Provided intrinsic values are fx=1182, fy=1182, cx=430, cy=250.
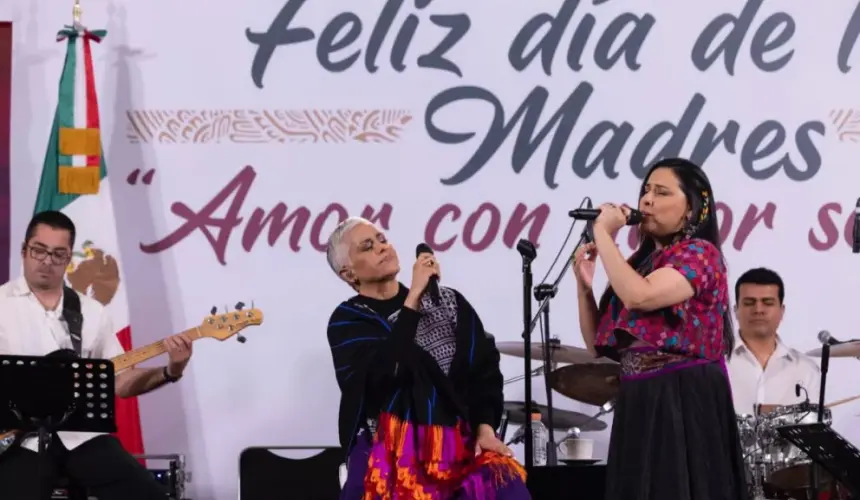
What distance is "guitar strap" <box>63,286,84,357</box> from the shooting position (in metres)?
5.02

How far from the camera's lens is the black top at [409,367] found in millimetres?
3840

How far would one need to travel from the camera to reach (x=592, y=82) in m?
5.81

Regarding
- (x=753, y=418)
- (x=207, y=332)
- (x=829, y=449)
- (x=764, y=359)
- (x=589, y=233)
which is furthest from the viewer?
(x=764, y=359)

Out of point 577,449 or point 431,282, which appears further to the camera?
point 577,449

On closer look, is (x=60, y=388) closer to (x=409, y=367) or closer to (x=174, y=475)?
(x=174, y=475)

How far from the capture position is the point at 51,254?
16.6 ft

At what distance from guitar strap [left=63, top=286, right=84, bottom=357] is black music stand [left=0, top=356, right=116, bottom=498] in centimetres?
67

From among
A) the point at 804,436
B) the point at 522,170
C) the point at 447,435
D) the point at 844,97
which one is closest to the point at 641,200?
the point at 447,435

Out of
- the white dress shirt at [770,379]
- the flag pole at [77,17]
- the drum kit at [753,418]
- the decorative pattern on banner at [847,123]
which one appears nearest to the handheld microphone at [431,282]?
the drum kit at [753,418]

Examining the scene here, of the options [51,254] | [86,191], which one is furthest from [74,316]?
[86,191]

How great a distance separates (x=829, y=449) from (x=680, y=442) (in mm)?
1291

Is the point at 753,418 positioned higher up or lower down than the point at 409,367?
lower down

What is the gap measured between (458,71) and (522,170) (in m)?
0.58

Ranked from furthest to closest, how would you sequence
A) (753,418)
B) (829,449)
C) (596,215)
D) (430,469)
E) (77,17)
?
(77,17) → (753,418) → (829,449) → (430,469) → (596,215)
